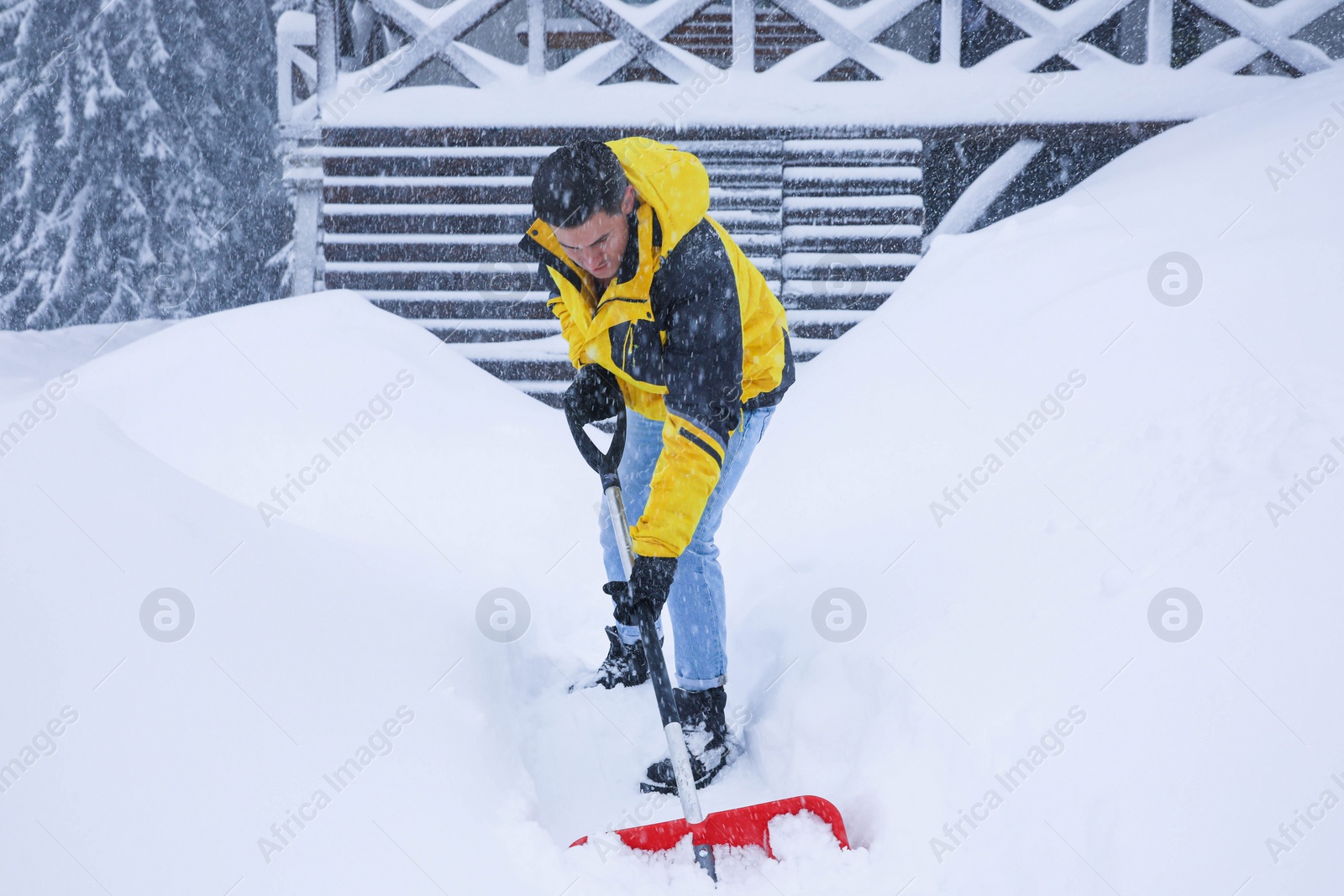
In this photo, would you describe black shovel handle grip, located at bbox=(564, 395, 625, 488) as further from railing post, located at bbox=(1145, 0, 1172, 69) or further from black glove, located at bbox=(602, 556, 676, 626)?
railing post, located at bbox=(1145, 0, 1172, 69)

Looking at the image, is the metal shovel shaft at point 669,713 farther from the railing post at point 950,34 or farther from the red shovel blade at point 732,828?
the railing post at point 950,34

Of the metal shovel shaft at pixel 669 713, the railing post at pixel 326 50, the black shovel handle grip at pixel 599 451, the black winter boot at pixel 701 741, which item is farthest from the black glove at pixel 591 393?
the railing post at pixel 326 50

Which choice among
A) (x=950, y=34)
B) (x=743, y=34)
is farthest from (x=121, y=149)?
(x=950, y=34)

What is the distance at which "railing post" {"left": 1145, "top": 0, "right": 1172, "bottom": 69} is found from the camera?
562 cm

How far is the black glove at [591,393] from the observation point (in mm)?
2516

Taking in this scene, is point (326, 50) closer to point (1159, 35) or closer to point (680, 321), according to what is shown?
point (680, 321)

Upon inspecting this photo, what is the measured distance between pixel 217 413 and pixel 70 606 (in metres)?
2.46

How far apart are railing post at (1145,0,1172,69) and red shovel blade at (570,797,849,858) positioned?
5.71 metres

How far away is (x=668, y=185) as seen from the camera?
6.47 ft

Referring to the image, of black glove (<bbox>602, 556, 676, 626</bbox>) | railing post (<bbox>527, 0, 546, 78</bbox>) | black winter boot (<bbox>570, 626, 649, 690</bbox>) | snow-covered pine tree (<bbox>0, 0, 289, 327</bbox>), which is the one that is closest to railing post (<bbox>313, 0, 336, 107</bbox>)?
railing post (<bbox>527, 0, 546, 78</bbox>)

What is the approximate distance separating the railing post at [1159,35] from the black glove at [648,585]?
5554 mm

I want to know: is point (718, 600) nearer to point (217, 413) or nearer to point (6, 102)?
point (217, 413)

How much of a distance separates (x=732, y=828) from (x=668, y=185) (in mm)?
1463

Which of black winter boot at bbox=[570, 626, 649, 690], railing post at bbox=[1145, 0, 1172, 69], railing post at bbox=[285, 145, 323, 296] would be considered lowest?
railing post at bbox=[285, 145, 323, 296]
